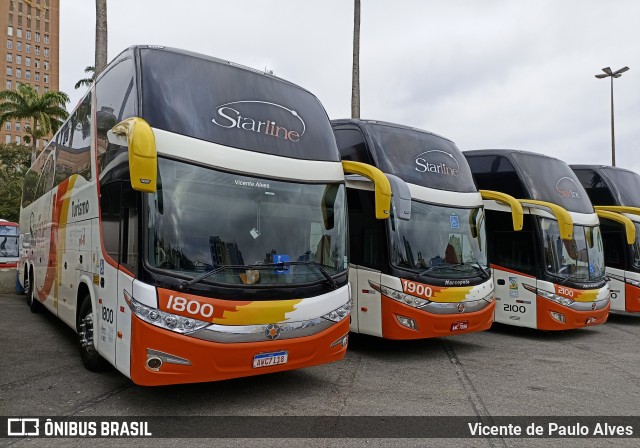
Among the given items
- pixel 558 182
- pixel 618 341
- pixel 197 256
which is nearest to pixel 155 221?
pixel 197 256

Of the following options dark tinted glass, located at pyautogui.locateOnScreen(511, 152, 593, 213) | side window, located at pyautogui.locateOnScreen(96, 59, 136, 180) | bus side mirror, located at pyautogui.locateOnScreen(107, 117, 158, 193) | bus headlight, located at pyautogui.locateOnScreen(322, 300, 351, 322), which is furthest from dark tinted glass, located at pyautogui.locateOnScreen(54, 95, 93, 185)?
dark tinted glass, located at pyautogui.locateOnScreen(511, 152, 593, 213)

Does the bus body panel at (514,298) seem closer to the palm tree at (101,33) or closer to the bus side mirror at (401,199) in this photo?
the bus side mirror at (401,199)

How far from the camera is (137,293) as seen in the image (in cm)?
517

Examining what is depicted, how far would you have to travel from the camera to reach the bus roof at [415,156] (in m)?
8.74

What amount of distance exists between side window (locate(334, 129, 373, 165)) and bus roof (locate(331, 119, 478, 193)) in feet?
0.38

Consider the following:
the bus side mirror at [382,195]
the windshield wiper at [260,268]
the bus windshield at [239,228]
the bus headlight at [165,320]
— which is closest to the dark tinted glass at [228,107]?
the bus windshield at [239,228]

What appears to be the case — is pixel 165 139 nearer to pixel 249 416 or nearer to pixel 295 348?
pixel 295 348

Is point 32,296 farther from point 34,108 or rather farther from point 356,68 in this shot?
point 34,108

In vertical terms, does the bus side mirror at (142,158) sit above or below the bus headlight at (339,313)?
above

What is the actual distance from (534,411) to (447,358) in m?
2.88

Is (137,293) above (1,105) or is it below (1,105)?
below

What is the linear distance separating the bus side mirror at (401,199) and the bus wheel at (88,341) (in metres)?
4.03

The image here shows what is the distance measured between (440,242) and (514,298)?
3.10 m

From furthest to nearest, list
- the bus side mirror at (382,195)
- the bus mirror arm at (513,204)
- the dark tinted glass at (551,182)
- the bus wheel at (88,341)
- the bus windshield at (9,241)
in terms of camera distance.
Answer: the bus windshield at (9,241) < the dark tinted glass at (551,182) < the bus mirror arm at (513,204) < the bus side mirror at (382,195) < the bus wheel at (88,341)
